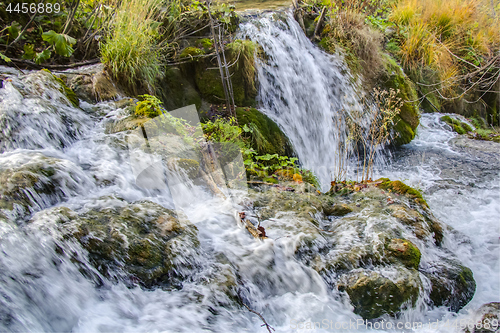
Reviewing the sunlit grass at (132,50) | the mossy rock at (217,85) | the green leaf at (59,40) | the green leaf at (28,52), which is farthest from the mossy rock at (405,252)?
the green leaf at (28,52)

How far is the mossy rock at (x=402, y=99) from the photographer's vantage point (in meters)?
6.23

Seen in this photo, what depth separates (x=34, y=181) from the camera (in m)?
2.21

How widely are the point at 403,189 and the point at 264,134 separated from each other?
2.01 metres

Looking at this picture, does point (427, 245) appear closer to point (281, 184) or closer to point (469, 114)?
point (281, 184)

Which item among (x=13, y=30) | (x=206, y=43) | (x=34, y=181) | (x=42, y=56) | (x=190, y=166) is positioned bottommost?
(x=190, y=166)

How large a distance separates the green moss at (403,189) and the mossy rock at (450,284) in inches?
33.6

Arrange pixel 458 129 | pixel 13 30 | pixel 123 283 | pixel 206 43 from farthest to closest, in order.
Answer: pixel 458 129
pixel 206 43
pixel 13 30
pixel 123 283

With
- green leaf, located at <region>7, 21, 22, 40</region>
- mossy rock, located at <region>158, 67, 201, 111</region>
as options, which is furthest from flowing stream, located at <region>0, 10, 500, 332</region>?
mossy rock, located at <region>158, 67, 201, 111</region>

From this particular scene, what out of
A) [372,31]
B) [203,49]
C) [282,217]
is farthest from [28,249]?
[372,31]

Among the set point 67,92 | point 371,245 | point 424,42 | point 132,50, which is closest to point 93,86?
point 67,92

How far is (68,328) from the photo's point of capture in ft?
5.08

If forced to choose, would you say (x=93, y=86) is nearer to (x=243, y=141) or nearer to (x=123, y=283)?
(x=243, y=141)

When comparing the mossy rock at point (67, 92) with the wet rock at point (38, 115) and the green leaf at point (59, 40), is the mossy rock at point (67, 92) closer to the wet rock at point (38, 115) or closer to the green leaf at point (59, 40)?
the wet rock at point (38, 115)

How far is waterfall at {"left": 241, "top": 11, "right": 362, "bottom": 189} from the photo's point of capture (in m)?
5.00
